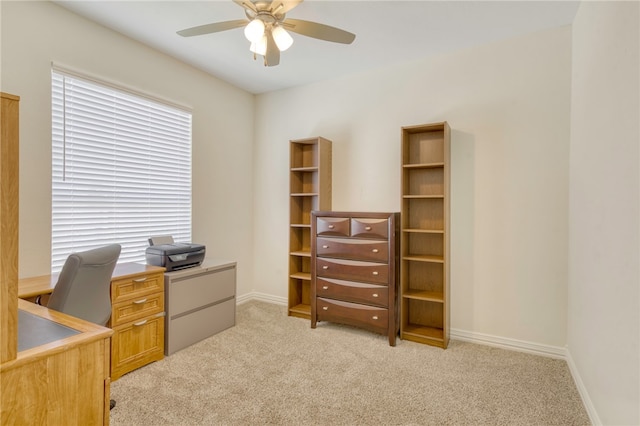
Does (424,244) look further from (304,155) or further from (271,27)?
(271,27)

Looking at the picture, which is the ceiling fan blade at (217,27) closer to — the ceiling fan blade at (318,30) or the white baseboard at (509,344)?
the ceiling fan blade at (318,30)

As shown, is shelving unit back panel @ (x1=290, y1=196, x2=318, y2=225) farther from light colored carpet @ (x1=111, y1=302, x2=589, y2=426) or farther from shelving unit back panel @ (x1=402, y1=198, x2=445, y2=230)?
light colored carpet @ (x1=111, y1=302, x2=589, y2=426)

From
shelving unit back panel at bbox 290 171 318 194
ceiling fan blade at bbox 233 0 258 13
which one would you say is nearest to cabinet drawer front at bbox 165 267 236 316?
shelving unit back panel at bbox 290 171 318 194

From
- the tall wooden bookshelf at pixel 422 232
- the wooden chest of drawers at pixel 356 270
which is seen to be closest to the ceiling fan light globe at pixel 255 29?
the tall wooden bookshelf at pixel 422 232

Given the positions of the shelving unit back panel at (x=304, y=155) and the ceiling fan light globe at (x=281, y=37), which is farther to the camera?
the shelving unit back panel at (x=304, y=155)

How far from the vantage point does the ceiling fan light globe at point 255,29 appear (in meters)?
1.94

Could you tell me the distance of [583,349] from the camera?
2.12 meters

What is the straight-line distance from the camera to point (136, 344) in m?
2.41

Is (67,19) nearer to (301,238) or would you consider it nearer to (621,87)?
(301,238)

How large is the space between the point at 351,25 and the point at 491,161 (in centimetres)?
169

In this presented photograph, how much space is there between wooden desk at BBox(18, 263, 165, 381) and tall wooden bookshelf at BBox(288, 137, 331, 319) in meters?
1.44

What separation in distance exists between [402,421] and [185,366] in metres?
1.63

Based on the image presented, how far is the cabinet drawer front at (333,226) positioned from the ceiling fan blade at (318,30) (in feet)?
5.21

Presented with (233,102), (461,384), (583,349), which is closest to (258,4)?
(233,102)
